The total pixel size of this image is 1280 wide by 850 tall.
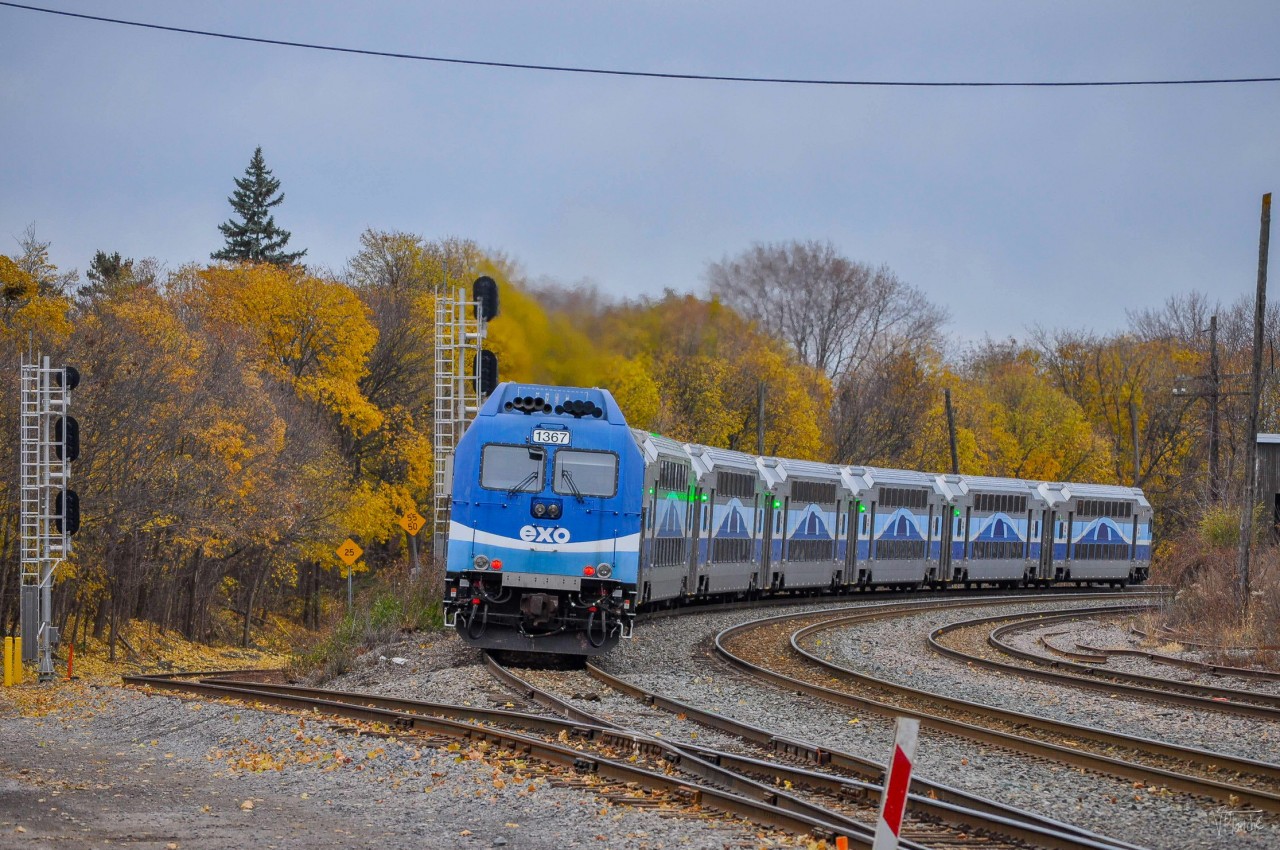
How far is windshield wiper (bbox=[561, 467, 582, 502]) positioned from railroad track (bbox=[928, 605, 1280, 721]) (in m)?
6.93

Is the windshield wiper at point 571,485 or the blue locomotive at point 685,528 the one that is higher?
the windshield wiper at point 571,485

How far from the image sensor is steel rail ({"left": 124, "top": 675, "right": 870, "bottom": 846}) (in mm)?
9461

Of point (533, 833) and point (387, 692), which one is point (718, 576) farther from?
point (533, 833)

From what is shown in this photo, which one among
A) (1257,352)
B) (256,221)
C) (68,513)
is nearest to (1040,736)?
(1257,352)

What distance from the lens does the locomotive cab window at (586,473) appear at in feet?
62.2

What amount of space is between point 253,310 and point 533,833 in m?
41.2

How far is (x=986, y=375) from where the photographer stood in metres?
87.4

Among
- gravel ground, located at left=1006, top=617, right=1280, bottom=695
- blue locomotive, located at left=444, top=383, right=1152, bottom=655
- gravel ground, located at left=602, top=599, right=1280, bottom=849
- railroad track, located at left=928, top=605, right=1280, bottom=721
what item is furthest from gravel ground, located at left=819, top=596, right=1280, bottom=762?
blue locomotive, located at left=444, top=383, right=1152, bottom=655

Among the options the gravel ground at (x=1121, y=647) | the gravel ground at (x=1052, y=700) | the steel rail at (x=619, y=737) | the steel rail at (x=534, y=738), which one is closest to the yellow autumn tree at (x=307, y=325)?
the gravel ground at (x=1121, y=647)

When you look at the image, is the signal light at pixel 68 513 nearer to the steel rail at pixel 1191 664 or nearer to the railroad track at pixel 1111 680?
the railroad track at pixel 1111 680

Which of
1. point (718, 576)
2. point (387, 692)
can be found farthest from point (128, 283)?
point (387, 692)

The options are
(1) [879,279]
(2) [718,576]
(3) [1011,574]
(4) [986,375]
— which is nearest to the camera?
(2) [718,576]

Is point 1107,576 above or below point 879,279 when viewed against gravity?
below

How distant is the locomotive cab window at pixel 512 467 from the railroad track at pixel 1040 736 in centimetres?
401
